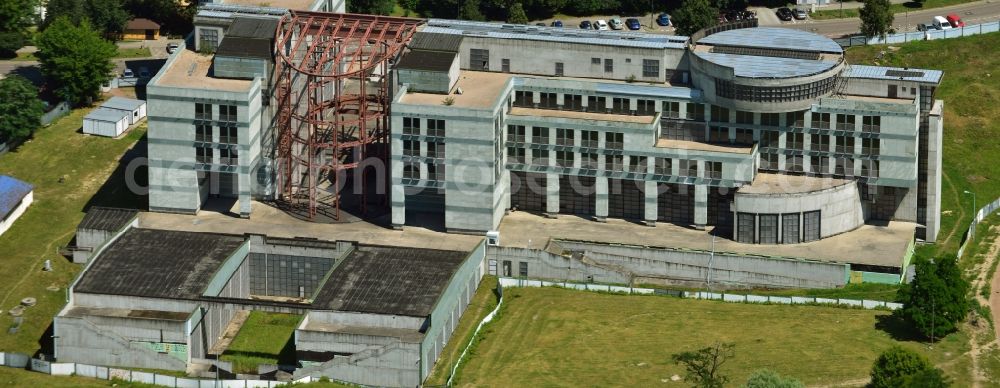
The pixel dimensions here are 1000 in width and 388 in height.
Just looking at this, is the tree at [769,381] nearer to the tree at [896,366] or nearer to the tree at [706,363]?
the tree at [706,363]

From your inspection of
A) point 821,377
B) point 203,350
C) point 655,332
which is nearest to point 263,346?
point 203,350

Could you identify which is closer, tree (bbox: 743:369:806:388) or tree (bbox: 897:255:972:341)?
tree (bbox: 743:369:806:388)

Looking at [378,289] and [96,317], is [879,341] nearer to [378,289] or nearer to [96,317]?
[378,289]

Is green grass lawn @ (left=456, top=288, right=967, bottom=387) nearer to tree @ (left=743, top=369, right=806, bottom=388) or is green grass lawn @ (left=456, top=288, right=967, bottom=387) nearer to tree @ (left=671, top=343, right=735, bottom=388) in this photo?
tree @ (left=671, top=343, right=735, bottom=388)

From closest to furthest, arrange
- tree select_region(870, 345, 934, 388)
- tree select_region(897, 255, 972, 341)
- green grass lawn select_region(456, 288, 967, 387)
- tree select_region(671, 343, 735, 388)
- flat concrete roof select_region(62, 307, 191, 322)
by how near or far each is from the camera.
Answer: tree select_region(870, 345, 934, 388), tree select_region(671, 343, 735, 388), green grass lawn select_region(456, 288, 967, 387), flat concrete roof select_region(62, 307, 191, 322), tree select_region(897, 255, 972, 341)

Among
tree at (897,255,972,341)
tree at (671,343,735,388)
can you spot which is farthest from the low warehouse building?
tree at (897,255,972,341)

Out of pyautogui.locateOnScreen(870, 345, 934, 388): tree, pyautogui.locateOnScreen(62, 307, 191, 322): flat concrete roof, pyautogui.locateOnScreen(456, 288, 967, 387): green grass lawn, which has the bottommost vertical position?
pyautogui.locateOnScreen(456, 288, 967, 387): green grass lawn

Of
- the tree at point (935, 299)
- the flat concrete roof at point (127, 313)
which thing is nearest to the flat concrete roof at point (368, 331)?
the flat concrete roof at point (127, 313)
